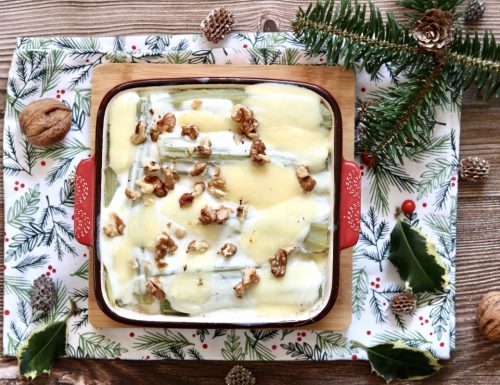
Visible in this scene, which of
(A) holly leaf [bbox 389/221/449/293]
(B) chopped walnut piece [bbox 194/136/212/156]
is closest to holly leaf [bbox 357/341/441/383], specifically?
(A) holly leaf [bbox 389/221/449/293]

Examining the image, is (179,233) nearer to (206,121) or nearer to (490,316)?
(206,121)

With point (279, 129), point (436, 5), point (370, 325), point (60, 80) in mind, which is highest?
point (436, 5)

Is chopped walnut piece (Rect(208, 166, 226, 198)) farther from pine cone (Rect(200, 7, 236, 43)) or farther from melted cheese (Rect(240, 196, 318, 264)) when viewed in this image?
pine cone (Rect(200, 7, 236, 43))

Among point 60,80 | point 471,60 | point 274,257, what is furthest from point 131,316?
point 471,60

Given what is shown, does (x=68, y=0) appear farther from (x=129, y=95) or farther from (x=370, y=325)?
(x=370, y=325)

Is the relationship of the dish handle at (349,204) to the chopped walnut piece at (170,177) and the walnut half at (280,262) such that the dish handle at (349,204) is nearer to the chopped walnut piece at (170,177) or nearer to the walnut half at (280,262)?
the walnut half at (280,262)

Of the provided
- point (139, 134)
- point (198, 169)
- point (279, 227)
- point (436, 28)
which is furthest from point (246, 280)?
point (436, 28)

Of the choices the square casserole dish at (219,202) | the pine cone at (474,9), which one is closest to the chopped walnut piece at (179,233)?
the square casserole dish at (219,202)
